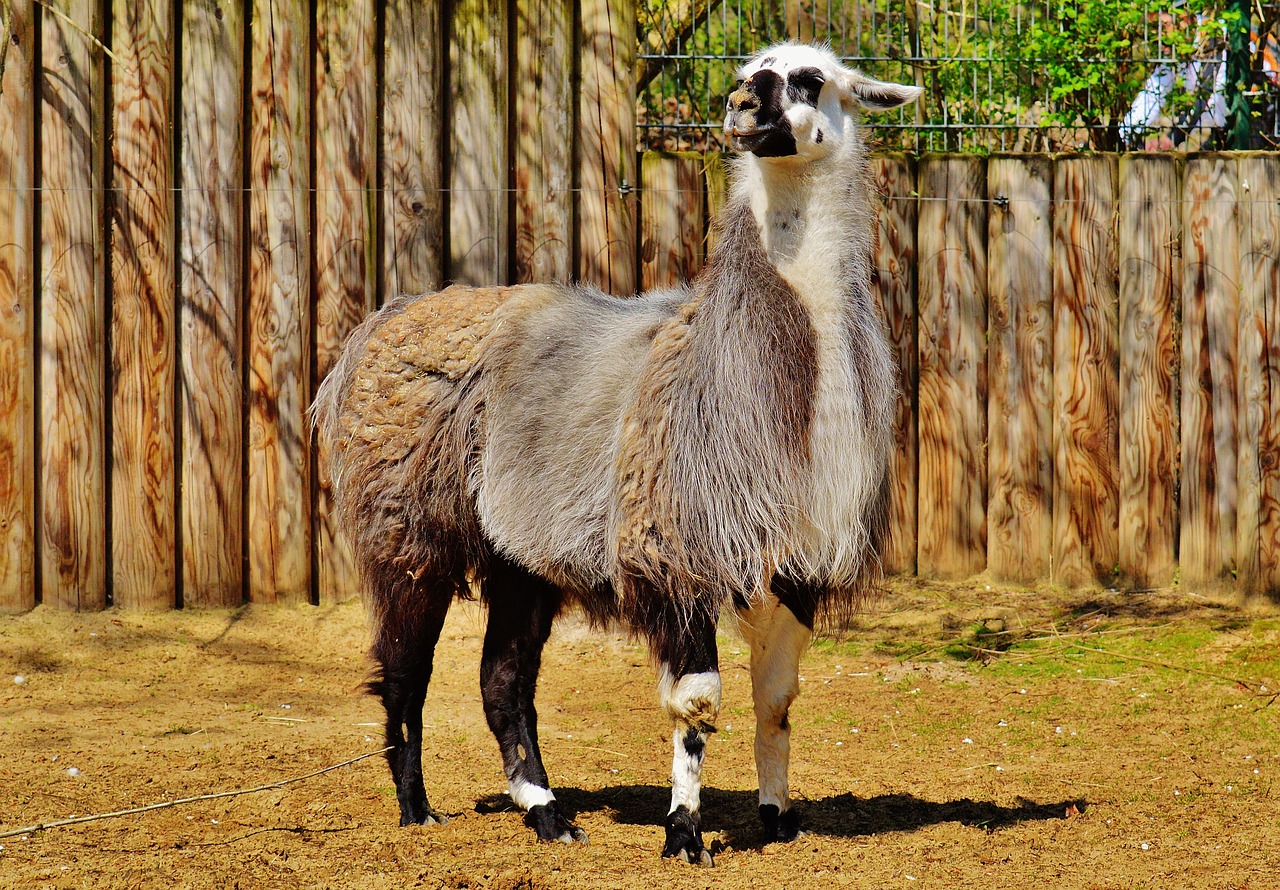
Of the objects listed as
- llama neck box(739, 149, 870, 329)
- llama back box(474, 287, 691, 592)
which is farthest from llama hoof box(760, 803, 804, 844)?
llama neck box(739, 149, 870, 329)

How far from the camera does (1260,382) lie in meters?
6.27

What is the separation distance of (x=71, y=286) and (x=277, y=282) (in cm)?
89

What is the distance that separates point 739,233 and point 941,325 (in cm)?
278

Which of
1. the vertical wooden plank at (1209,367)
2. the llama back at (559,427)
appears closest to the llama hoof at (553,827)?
the llama back at (559,427)

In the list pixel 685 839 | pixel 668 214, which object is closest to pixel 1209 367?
pixel 668 214

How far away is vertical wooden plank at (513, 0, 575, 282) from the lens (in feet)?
20.6

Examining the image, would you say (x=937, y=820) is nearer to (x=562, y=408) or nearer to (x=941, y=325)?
(x=562, y=408)

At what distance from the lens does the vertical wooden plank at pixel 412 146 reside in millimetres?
6180

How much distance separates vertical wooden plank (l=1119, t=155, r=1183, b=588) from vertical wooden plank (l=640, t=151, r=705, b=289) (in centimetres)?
202

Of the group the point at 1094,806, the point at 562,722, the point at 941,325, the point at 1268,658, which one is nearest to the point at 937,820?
the point at 1094,806

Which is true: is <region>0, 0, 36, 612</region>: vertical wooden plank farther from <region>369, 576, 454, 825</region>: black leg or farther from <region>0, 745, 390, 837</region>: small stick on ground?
<region>369, 576, 454, 825</region>: black leg

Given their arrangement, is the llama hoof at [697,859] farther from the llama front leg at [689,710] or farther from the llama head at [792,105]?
the llama head at [792,105]

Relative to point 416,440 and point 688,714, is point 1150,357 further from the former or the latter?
point 416,440

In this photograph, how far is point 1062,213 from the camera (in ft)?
21.1
